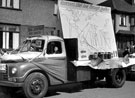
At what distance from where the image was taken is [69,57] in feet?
30.5

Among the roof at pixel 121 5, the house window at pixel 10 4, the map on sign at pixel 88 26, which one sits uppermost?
the roof at pixel 121 5

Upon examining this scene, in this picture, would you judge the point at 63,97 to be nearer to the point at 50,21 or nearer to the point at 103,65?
the point at 103,65

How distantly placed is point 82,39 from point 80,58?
2.96 ft

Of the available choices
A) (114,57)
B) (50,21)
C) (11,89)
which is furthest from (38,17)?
(11,89)

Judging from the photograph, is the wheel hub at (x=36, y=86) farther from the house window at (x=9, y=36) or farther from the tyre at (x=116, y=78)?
the house window at (x=9, y=36)

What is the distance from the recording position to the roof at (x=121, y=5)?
127ft

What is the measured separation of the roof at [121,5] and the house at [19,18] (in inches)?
648

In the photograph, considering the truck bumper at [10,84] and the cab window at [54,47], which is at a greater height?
the cab window at [54,47]

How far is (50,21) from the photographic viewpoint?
24.2m

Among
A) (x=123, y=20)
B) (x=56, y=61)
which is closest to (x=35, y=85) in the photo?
(x=56, y=61)

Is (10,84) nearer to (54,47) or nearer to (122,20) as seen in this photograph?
(54,47)

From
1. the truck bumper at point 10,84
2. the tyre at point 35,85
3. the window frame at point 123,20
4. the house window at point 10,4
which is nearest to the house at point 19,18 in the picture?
the house window at point 10,4

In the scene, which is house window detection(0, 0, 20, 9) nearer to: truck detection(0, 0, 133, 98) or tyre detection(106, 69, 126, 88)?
truck detection(0, 0, 133, 98)

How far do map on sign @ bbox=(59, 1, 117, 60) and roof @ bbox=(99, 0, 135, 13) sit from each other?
27287 mm
